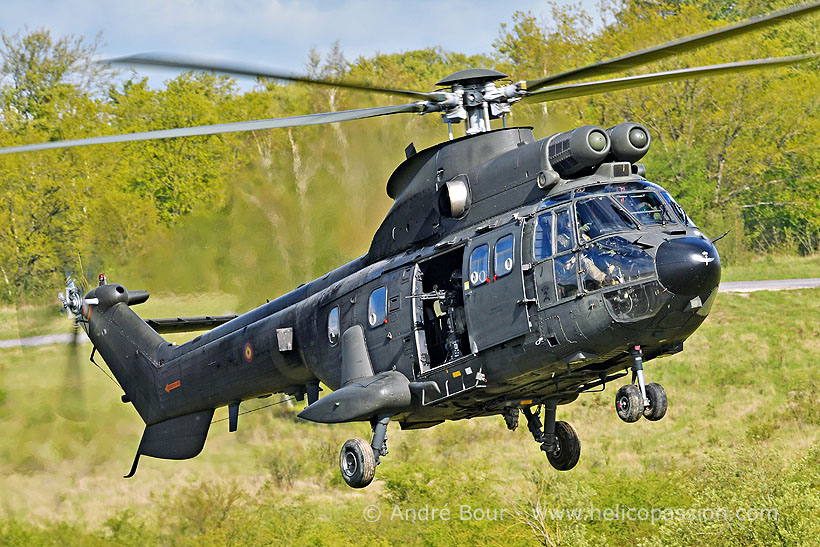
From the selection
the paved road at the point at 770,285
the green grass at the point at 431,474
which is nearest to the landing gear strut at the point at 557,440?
the green grass at the point at 431,474

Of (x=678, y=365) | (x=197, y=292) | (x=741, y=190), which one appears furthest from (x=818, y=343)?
(x=197, y=292)

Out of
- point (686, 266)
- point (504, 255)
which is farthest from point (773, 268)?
point (686, 266)

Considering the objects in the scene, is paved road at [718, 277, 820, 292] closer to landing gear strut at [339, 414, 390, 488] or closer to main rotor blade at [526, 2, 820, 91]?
landing gear strut at [339, 414, 390, 488]

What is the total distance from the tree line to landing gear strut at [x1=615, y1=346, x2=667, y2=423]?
16.5 metres

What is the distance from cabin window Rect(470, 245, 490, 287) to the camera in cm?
1135

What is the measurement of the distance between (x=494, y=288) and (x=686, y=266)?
2131mm

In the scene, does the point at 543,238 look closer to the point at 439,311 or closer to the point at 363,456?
the point at 439,311

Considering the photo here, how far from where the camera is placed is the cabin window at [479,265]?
11352 millimetres

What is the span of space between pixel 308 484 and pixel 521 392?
741 inches

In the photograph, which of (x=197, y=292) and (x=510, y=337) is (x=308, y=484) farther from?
(x=510, y=337)

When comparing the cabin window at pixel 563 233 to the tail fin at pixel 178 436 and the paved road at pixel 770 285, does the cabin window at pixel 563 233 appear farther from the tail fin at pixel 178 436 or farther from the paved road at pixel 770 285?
the paved road at pixel 770 285

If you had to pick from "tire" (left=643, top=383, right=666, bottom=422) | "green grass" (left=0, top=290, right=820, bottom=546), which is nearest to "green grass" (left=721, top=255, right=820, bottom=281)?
"green grass" (left=0, top=290, right=820, bottom=546)

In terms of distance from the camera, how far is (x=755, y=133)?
43625 millimetres

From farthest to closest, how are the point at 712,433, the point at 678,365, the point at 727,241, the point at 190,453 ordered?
the point at 727,241 → the point at 678,365 → the point at 712,433 → the point at 190,453
